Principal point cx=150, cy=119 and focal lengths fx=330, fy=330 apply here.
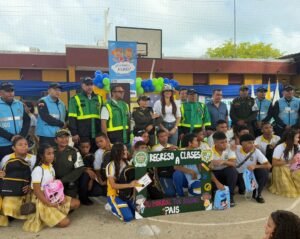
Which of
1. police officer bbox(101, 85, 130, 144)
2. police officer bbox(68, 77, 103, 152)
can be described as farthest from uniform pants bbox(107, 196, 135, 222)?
police officer bbox(68, 77, 103, 152)

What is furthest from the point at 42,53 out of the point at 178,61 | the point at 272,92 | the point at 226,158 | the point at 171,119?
the point at 226,158

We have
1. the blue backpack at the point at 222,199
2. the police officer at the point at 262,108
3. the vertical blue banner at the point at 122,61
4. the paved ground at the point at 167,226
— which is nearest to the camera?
the paved ground at the point at 167,226

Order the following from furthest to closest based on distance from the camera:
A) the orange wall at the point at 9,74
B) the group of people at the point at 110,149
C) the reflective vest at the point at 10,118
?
the orange wall at the point at 9,74 < the reflective vest at the point at 10,118 < the group of people at the point at 110,149

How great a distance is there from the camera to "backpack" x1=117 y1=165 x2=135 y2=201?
15.3 feet

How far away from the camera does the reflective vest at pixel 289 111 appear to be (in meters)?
7.03

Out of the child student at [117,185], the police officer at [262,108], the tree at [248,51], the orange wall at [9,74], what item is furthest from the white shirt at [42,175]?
the tree at [248,51]

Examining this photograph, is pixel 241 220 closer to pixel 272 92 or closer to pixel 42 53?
pixel 272 92

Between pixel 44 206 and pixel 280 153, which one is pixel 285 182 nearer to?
pixel 280 153

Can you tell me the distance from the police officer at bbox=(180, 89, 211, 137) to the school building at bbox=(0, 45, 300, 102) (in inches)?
551

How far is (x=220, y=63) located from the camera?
2531 centimetres

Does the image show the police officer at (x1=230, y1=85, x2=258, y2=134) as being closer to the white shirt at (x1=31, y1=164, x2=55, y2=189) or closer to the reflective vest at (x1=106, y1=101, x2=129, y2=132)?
the reflective vest at (x1=106, y1=101, x2=129, y2=132)

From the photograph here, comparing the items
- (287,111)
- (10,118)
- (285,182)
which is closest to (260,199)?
(285,182)

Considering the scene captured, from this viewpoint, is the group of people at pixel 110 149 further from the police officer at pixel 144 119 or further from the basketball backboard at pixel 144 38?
the basketball backboard at pixel 144 38

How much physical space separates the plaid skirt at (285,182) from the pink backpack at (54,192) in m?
3.59
